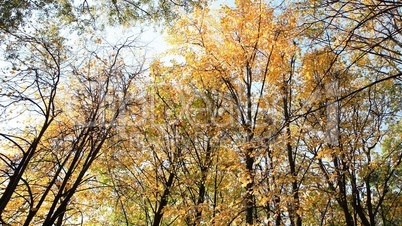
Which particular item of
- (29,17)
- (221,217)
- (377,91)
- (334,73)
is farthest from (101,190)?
(377,91)

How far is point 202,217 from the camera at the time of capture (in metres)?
5.92

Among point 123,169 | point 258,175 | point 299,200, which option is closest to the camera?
point 299,200

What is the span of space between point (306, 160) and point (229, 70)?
351cm

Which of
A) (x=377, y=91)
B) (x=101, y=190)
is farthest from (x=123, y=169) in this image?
(x=377, y=91)

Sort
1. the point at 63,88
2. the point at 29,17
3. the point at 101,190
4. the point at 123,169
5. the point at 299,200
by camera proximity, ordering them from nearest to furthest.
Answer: the point at 29,17
the point at 299,200
the point at 63,88
the point at 123,169
the point at 101,190

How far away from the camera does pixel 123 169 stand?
8.47 metres

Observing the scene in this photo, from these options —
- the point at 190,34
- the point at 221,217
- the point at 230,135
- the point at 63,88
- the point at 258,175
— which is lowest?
the point at 221,217


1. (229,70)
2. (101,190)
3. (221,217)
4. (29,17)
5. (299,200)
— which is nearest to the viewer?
(29,17)

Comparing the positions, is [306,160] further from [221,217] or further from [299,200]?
[221,217]

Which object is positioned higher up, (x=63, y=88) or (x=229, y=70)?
(x=229, y=70)

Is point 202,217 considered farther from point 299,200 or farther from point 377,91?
point 377,91

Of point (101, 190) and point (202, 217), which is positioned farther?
point (101, 190)

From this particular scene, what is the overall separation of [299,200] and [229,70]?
12.5 ft

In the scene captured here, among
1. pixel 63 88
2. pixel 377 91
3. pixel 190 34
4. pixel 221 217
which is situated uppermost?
pixel 190 34
